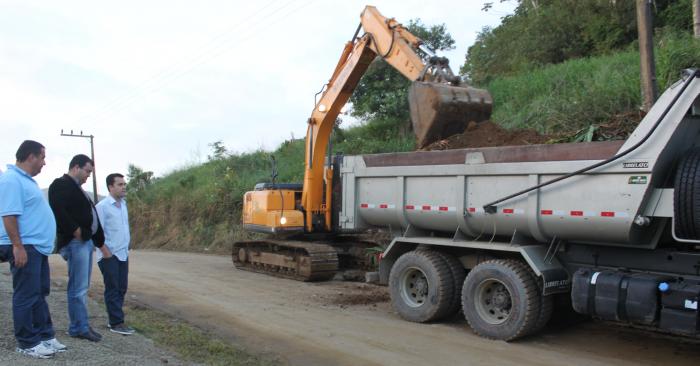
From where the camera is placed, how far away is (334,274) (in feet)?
36.9

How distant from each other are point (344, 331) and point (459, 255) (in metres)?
1.77

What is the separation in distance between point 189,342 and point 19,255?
2.06m

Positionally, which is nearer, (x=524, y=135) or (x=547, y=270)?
(x=547, y=270)

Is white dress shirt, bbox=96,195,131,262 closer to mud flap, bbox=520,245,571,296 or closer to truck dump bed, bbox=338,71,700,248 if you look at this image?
truck dump bed, bbox=338,71,700,248

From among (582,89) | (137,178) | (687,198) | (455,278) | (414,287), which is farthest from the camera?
(137,178)

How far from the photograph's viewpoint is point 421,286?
7.73 metres

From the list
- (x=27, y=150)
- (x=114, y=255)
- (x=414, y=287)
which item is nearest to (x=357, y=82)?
(x=414, y=287)

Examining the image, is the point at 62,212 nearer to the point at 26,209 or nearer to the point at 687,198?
the point at 26,209

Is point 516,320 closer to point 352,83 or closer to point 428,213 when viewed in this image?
point 428,213

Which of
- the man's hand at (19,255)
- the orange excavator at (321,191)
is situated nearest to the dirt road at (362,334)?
the orange excavator at (321,191)

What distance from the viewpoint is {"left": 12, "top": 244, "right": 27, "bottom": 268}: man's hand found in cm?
473

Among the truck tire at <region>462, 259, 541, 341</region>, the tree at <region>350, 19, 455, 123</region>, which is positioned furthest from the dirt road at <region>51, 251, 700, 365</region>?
the tree at <region>350, 19, 455, 123</region>

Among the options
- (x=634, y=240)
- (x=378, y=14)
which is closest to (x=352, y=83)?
(x=378, y=14)

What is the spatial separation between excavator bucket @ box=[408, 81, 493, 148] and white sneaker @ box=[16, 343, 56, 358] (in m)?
5.44
